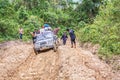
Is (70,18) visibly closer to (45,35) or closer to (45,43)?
(45,35)

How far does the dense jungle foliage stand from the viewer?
76.2ft

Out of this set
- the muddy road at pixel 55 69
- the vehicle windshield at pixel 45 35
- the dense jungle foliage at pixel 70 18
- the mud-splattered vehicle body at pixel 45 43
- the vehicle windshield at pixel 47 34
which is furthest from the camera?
the vehicle windshield at pixel 47 34

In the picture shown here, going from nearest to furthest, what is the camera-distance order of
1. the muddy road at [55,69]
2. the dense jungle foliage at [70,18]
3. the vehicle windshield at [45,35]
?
1. the muddy road at [55,69]
2. the dense jungle foliage at [70,18]
3. the vehicle windshield at [45,35]

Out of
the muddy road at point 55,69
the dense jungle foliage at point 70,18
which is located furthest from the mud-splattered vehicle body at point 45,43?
the dense jungle foliage at point 70,18

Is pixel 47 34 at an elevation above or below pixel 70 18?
above

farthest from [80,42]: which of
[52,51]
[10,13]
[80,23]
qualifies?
[80,23]

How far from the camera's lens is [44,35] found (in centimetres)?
2397

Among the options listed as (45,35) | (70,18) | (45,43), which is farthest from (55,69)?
(70,18)

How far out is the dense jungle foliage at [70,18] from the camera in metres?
23.2

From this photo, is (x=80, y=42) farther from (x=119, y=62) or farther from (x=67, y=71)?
(x=67, y=71)

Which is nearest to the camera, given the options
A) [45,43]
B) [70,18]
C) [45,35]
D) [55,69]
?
[55,69]

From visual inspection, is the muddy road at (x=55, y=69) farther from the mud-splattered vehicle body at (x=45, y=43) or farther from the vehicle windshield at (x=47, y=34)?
the vehicle windshield at (x=47, y=34)

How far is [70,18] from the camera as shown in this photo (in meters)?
49.8

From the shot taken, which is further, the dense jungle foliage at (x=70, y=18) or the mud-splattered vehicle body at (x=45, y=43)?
the dense jungle foliage at (x=70, y=18)
